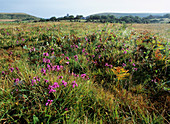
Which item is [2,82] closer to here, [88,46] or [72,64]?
[72,64]

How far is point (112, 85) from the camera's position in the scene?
2867 mm

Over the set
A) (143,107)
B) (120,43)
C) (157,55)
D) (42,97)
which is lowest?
(143,107)

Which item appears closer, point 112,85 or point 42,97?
point 42,97

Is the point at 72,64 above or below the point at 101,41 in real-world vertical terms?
below

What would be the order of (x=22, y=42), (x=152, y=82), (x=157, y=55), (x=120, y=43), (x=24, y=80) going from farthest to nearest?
1. (x=22, y=42)
2. (x=120, y=43)
3. (x=157, y=55)
4. (x=152, y=82)
5. (x=24, y=80)

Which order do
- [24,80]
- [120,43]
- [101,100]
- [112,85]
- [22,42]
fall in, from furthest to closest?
[22,42] < [120,43] < [112,85] < [24,80] < [101,100]

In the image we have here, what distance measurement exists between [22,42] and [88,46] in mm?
2979

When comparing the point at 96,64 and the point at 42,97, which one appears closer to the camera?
the point at 42,97

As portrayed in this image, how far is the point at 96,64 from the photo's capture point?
12.1 ft

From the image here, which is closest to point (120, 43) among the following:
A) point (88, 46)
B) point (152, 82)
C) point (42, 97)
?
point (88, 46)

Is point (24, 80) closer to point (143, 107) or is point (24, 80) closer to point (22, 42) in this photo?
point (143, 107)

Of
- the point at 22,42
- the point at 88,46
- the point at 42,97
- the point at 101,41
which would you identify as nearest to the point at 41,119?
the point at 42,97

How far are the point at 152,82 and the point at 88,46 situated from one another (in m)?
2.55

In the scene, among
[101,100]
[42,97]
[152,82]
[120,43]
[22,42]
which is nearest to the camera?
[42,97]
